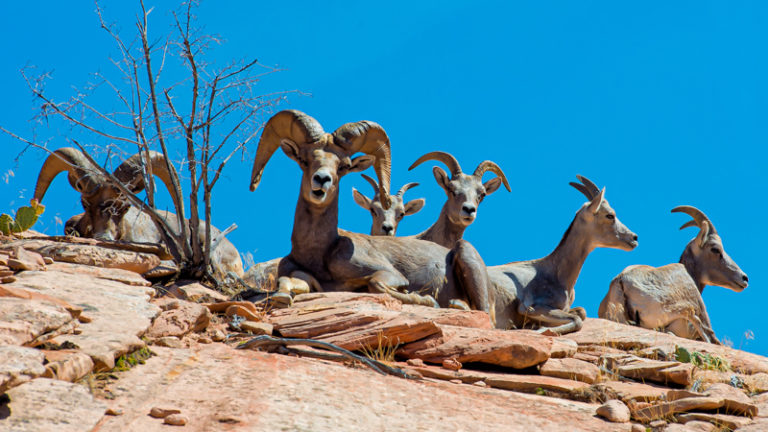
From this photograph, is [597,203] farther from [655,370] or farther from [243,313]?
[243,313]

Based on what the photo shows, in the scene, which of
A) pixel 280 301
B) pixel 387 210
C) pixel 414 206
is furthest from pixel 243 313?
pixel 414 206

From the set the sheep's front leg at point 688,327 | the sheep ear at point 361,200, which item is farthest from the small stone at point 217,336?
the sheep ear at point 361,200

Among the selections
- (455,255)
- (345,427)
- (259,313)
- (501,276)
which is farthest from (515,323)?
(345,427)

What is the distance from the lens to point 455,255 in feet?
31.1

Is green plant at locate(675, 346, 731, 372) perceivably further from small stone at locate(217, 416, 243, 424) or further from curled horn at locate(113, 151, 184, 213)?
curled horn at locate(113, 151, 184, 213)

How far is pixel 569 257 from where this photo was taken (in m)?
11.1

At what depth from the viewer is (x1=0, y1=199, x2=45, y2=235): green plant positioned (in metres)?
8.50

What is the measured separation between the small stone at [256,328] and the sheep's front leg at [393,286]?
2.02m

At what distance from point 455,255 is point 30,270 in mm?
4611

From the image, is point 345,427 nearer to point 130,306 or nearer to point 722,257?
point 130,306

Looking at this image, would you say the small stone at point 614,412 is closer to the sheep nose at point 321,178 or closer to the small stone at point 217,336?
the small stone at point 217,336

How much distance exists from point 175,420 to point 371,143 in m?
5.78

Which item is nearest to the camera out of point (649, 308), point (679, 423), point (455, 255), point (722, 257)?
point (679, 423)

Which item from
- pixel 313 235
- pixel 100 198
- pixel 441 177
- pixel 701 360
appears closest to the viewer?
pixel 701 360
